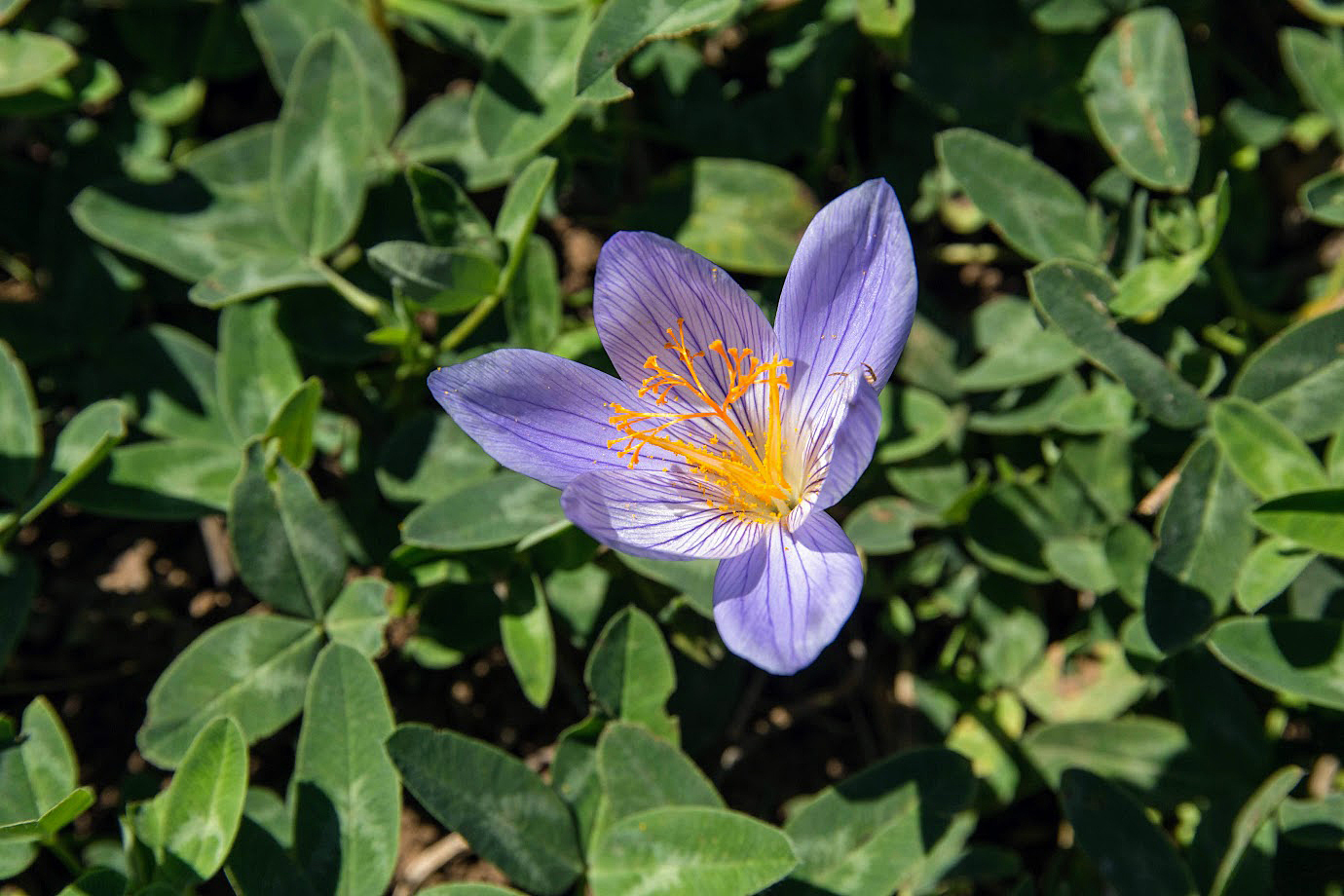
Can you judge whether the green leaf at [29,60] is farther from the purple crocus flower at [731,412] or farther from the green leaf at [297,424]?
the purple crocus flower at [731,412]

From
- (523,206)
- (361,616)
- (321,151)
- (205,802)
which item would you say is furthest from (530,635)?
(321,151)

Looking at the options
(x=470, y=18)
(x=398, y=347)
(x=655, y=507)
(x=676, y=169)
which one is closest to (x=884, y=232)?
(x=655, y=507)

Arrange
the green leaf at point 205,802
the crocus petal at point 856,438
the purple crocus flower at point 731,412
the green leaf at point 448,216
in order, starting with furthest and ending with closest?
the green leaf at point 448,216 → the green leaf at point 205,802 → the purple crocus flower at point 731,412 → the crocus petal at point 856,438

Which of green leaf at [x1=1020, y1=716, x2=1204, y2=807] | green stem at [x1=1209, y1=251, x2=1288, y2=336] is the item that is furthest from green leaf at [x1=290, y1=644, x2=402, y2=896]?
green stem at [x1=1209, y1=251, x2=1288, y2=336]

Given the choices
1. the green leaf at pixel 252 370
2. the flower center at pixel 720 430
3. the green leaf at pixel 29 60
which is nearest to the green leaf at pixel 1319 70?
the flower center at pixel 720 430

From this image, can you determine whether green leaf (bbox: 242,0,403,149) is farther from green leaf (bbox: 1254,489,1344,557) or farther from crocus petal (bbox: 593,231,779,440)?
green leaf (bbox: 1254,489,1344,557)
